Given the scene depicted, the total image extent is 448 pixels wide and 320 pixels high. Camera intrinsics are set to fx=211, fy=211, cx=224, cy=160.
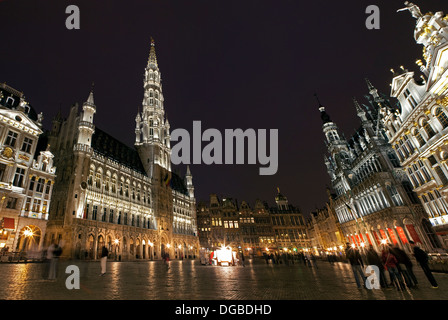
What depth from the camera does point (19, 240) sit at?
25531 mm

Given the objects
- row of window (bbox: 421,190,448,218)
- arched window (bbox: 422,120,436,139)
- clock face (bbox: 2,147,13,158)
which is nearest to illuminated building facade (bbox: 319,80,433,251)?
row of window (bbox: 421,190,448,218)

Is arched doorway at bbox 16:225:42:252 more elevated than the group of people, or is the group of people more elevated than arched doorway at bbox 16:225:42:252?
arched doorway at bbox 16:225:42:252

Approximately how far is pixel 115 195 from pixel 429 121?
48.4 m

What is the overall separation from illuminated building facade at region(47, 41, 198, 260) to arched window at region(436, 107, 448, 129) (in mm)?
43062

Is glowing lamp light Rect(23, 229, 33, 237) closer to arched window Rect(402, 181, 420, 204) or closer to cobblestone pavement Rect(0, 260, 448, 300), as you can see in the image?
cobblestone pavement Rect(0, 260, 448, 300)

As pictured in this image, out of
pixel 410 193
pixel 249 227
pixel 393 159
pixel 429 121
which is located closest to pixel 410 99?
pixel 429 121

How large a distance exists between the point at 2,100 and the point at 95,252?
962 inches

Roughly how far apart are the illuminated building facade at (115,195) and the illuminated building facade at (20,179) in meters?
4.26

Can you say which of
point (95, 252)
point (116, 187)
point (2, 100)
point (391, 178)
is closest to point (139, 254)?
point (95, 252)

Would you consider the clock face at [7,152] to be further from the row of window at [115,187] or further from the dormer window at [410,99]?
the dormer window at [410,99]

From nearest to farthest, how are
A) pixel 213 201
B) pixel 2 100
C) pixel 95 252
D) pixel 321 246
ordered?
pixel 2 100 → pixel 95 252 → pixel 321 246 → pixel 213 201

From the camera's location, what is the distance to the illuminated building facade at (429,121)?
21406 millimetres

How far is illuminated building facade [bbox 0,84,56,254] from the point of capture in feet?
80.1
